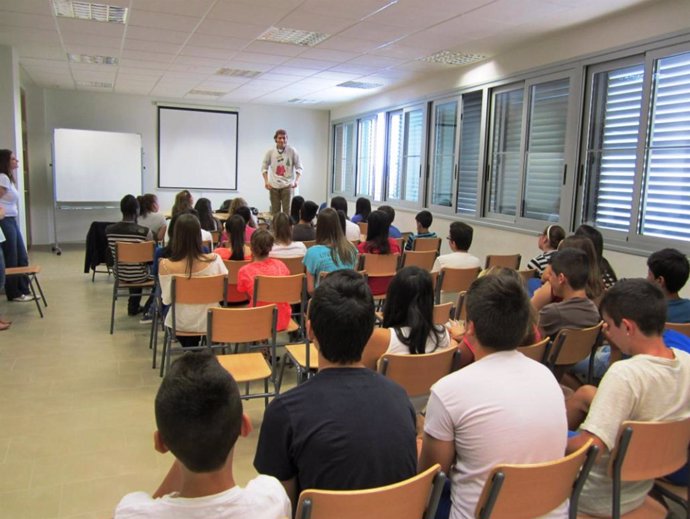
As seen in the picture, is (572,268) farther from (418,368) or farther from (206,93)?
(206,93)

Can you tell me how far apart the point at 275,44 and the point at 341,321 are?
5.68 meters

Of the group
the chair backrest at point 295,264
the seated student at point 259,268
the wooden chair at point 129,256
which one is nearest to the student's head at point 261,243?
the seated student at point 259,268

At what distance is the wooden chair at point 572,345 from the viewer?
2574 millimetres

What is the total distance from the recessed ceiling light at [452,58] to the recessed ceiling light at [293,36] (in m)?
1.54

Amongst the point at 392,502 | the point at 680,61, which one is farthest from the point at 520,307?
the point at 680,61

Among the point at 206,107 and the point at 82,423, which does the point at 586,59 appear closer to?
the point at 82,423

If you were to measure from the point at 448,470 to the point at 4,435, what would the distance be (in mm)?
2621

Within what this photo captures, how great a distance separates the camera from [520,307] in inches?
62.5

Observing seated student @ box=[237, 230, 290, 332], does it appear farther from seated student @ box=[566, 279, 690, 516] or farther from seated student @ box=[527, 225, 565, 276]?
seated student @ box=[566, 279, 690, 516]

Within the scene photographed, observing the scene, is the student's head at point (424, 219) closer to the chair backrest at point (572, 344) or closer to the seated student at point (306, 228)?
the seated student at point (306, 228)

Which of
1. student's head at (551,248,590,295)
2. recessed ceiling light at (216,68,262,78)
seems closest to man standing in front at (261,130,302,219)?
recessed ceiling light at (216,68,262,78)

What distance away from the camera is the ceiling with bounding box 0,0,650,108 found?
4977 mm

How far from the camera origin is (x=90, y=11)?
17.7 feet

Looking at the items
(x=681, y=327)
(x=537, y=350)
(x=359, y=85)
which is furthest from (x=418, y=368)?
(x=359, y=85)
